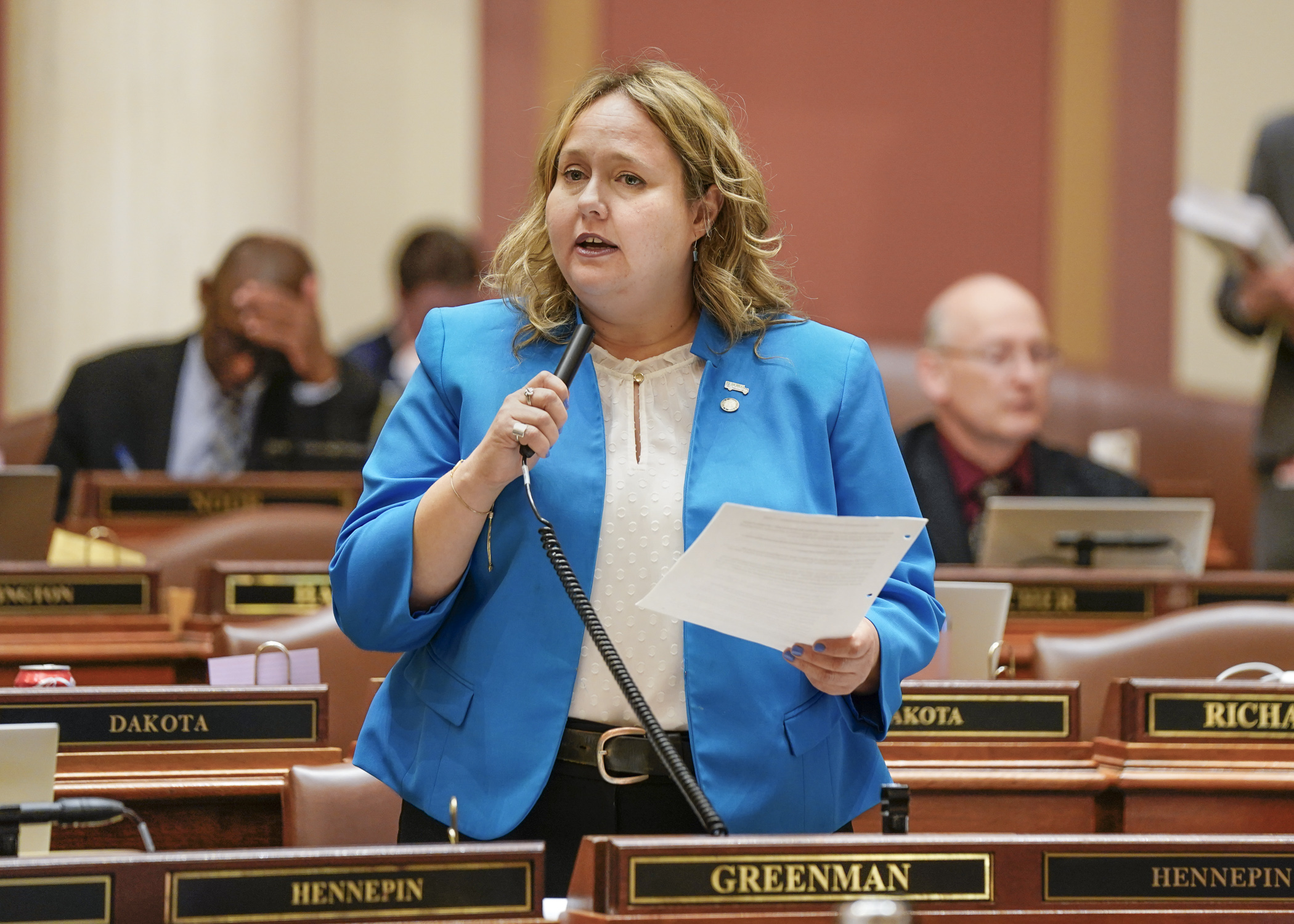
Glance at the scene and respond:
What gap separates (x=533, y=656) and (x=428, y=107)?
515 cm

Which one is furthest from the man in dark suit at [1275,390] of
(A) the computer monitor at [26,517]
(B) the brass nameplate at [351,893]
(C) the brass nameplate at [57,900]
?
(C) the brass nameplate at [57,900]

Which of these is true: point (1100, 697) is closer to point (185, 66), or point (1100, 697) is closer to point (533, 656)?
point (533, 656)

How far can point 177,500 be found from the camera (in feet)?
11.7

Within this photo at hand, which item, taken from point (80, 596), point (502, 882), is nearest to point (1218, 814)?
point (502, 882)

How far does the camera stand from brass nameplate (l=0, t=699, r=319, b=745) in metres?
1.88

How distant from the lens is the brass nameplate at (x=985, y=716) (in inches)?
83.4

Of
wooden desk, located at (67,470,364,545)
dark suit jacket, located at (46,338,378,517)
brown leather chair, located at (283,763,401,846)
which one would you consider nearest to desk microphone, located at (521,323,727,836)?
brown leather chair, located at (283,763,401,846)

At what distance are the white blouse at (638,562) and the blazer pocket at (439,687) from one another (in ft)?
0.34

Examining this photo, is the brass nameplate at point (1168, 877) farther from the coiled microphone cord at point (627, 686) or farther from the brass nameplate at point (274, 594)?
the brass nameplate at point (274, 594)

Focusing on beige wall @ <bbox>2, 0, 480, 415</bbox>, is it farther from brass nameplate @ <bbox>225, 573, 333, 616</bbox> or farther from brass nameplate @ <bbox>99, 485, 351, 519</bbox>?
brass nameplate @ <bbox>225, 573, 333, 616</bbox>

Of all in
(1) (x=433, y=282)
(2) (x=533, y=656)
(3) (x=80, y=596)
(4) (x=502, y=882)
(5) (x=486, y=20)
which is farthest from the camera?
(5) (x=486, y=20)

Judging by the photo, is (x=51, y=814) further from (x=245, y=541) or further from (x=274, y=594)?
(x=245, y=541)

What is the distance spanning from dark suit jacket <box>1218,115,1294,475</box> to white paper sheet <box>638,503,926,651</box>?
7.78ft

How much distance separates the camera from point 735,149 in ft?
5.16
